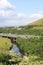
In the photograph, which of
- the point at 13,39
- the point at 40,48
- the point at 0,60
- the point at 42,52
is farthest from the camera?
the point at 13,39

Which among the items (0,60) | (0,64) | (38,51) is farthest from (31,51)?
(0,64)

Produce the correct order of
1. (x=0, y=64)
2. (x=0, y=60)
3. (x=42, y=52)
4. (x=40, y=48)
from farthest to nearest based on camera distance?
(x=40, y=48) → (x=42, y=52) → (x=0, y=60) → (x=0, y=64)

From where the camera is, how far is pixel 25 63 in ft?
177

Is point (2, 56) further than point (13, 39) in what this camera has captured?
No

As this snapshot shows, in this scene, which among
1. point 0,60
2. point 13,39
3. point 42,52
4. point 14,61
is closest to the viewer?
point 0,60

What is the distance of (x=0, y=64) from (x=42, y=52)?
91.1ft

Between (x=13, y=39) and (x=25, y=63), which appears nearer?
(x=25, y=63)

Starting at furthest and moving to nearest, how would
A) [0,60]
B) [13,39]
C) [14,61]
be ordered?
[13,39], [14,61], [0,60]

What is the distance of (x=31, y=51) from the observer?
74.8 metres

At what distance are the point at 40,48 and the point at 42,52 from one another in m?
5.25

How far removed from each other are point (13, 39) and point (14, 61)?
77.9 metres

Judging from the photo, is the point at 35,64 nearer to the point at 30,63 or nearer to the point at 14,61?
the point at 30,63

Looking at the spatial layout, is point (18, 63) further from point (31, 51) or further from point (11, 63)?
point (31, 51)

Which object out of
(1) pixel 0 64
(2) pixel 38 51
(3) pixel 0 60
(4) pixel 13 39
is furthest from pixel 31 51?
(4) pixel 13 39
